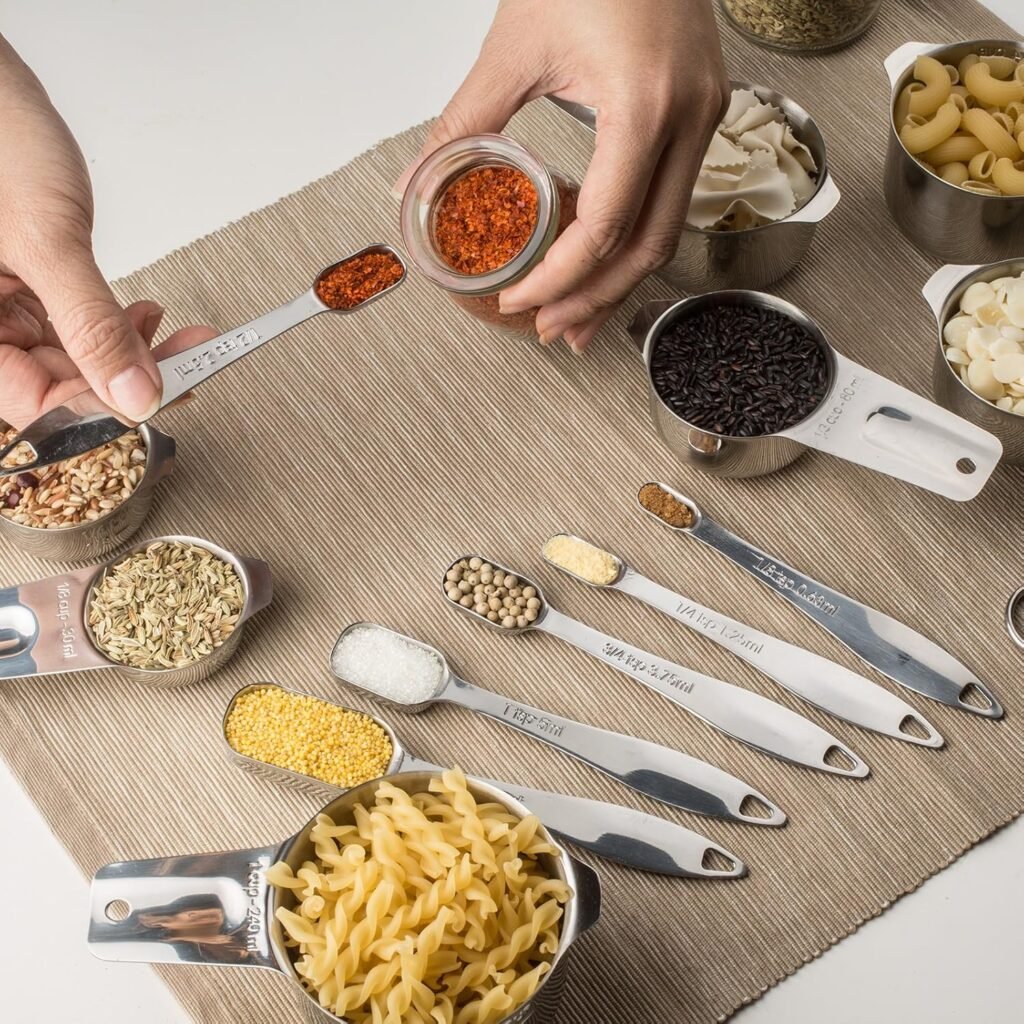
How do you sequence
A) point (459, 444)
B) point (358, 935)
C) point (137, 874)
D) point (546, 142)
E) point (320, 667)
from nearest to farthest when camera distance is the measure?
point (358, 935), point (137, 874), point (320, 667), point (459, 444), point (546, 142)

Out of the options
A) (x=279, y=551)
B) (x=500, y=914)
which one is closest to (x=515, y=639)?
(x=279, y=551)

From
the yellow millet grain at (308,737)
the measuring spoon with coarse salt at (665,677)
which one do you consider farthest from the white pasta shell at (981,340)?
the yellow millet grain at (308,737)

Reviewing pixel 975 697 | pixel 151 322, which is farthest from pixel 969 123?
pixel 151 322

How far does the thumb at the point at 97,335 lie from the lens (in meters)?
1.34

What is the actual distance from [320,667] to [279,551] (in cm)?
18

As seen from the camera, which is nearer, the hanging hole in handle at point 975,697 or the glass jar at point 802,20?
the hanging hole in handle at point 975,697

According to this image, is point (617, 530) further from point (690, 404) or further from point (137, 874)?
point (137, 874)

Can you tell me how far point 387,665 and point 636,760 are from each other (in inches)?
12.8

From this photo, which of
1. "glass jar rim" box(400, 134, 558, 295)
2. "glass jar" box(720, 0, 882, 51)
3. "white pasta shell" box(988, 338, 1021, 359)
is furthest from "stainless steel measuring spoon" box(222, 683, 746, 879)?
"glass jar" box(720, 0, 882, 51)

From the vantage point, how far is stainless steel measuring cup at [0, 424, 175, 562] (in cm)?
152

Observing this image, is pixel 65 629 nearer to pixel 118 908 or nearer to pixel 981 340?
pixel 118 908

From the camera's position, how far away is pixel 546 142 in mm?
1917

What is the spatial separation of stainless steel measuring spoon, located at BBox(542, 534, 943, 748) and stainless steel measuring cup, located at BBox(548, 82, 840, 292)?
46 cm

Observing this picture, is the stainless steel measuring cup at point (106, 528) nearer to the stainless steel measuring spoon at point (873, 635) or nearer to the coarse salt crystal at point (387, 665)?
the coarse salt crystal at point (387, 665)
